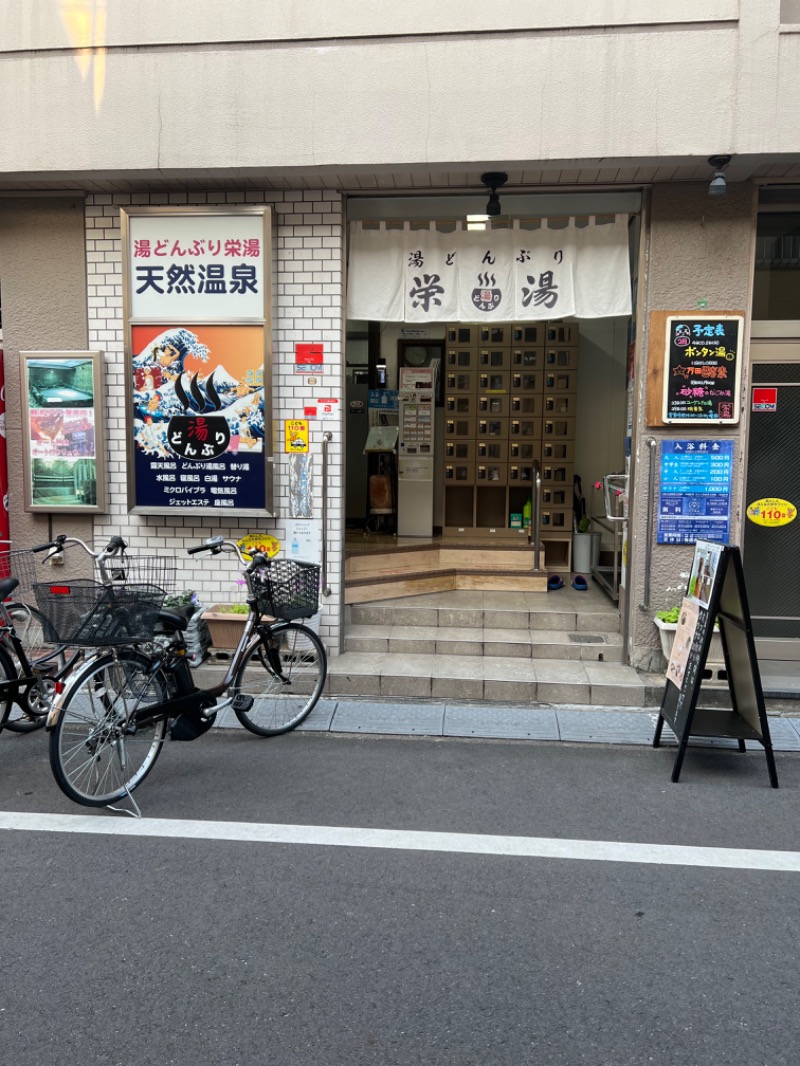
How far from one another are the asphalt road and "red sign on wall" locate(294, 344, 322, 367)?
3505mm

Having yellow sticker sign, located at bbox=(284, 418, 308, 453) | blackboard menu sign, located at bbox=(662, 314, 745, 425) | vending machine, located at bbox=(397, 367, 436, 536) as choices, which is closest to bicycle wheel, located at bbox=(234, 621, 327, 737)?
yellow sticker sign, located at bbox=(284, 418, 308, 453)

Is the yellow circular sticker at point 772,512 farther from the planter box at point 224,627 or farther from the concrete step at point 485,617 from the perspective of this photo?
the planter box at point 224,627

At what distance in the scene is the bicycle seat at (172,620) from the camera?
5.14 meters

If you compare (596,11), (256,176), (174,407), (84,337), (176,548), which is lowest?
(176,548)

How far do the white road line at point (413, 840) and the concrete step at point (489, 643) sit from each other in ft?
9.72

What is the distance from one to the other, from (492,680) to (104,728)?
311 centimetres

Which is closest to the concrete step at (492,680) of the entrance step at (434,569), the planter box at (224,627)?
the planter box at (224,627)

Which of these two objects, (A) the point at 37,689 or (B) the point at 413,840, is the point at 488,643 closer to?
(B) the point at 413,840

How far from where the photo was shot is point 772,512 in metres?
7.20

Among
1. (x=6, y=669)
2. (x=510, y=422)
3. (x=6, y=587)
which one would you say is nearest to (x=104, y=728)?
(x=6, y=669)

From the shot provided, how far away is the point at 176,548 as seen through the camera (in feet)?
24.8

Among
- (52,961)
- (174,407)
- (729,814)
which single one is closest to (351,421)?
(174,407)

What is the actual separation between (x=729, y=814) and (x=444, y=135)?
5.18 metres

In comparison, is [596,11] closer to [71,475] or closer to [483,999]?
[71,475]
